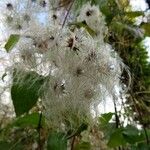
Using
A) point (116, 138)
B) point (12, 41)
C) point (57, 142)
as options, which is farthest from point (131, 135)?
point (12, 41)

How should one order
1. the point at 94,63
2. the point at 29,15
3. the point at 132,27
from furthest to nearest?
Answer: the point at 132,27 → the point at 29,15 → the point at 94,63

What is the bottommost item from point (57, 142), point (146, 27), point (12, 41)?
point (57, 142)

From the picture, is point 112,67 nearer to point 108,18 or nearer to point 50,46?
point 50,46

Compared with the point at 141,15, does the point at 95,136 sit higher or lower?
lower

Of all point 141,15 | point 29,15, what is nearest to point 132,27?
point 141,15

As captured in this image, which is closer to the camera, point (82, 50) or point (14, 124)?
point (82, 50)

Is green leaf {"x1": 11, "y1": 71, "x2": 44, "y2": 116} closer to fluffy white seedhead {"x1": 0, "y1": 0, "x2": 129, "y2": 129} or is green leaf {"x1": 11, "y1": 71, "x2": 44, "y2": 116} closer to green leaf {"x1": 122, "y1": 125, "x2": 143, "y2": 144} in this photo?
fluffy white seedhead {"x1": 0, "y1": 0, "x2": 129, "y2": 129}

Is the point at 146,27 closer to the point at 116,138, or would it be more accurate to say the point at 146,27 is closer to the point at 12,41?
the point at 116,138
